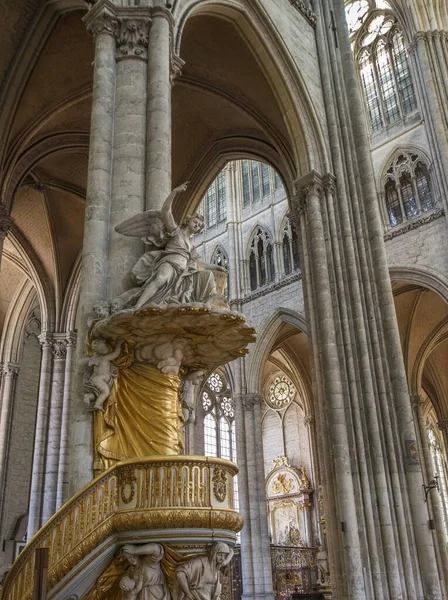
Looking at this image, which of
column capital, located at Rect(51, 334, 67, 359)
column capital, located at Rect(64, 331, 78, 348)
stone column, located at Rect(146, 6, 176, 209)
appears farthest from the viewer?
column capital, located at Rect(64, 331, 78, 348)

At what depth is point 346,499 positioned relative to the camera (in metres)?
9.98

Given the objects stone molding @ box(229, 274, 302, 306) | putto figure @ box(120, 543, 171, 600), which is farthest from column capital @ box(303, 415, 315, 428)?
putto figure @ box(120, 543, 171, 600)

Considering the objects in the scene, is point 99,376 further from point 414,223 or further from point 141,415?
point 414,223

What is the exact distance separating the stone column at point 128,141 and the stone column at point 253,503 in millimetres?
13589

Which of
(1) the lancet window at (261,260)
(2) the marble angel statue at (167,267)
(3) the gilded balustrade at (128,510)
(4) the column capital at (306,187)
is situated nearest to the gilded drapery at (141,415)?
(2) the marble angel statue at (167,267)

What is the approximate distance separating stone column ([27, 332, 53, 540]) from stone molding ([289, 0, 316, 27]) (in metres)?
10.9

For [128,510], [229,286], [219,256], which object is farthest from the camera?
[219,256]

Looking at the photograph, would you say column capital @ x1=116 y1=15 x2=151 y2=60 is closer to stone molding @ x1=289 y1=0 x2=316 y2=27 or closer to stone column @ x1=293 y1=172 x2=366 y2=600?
stone column @ x1=293 y1=172 x2=366 y2=600

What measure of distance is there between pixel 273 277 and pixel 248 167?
5.18 m

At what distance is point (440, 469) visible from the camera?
28.1 metres

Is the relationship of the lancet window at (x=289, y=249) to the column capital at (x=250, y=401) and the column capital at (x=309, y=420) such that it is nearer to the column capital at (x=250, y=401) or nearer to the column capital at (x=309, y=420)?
the column capital at (x=250, y=401)

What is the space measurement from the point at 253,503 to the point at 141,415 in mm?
14244

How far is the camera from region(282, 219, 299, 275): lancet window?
2192 cm

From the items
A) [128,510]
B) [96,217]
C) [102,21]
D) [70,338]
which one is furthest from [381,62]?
[128,510]
